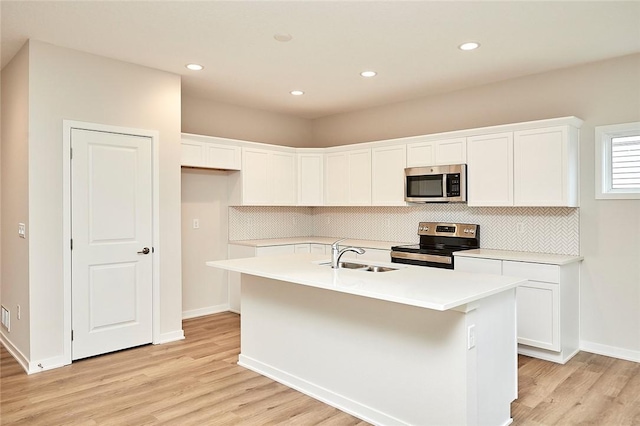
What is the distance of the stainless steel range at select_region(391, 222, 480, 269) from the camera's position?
14.6ft

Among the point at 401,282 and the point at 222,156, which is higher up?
the point at 222,156

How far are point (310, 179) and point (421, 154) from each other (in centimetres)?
165

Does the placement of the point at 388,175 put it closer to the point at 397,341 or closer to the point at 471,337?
the point at 397,341

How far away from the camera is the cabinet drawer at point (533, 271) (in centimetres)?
370

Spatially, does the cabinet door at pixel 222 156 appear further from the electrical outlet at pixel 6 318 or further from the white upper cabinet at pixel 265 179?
the electrical outlet at pixel 6 318

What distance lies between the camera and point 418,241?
17.4 feet

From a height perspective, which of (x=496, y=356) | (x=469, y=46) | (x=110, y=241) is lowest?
(x=496, y=356)

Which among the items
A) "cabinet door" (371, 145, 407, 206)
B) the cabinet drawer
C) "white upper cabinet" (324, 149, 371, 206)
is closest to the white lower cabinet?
the cabinet drawer

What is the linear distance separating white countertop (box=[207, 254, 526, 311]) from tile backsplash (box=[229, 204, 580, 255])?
1811 millimetres

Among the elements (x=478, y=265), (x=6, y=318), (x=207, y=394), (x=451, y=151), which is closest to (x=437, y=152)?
(x=451, y=151)

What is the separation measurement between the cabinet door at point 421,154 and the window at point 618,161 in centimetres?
152

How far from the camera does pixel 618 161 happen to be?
3.92 meters

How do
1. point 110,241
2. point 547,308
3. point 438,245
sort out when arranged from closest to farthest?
point 547,308, point 110,241, point 438,245

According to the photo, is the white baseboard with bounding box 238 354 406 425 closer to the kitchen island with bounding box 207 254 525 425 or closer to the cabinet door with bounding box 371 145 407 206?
the kitchen island with bounding box 207 254 525 425
